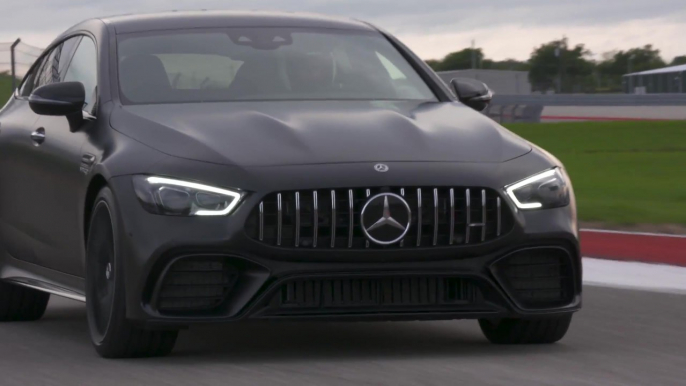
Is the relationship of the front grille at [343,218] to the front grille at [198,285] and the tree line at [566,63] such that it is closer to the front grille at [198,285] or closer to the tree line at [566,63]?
the front grille at [198,285]

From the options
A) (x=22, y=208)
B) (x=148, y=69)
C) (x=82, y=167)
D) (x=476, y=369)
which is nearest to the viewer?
(x=476, y=369)

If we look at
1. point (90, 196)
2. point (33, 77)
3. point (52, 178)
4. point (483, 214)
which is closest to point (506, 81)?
point (33, 77)

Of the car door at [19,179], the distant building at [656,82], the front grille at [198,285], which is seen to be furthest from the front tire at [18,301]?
the distant building at [656,82]

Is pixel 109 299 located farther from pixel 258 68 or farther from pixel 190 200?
pixel 258 68

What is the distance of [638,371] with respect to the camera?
17.3 feet

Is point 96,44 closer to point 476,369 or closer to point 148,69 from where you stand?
point 148,69

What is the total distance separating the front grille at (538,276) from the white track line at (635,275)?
293 centimetres

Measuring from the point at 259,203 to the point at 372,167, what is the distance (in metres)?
0.45

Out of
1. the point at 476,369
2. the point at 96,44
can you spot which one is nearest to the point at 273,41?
the point at 96,44

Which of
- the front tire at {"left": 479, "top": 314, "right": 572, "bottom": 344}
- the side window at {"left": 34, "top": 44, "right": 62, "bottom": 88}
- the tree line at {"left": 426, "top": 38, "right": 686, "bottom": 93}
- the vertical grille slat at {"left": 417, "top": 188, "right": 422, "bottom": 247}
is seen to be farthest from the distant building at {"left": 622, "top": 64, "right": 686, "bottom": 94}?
the vertical grille slat at {"left": 417, "top": 188, "right": 422, "bottom": 247}

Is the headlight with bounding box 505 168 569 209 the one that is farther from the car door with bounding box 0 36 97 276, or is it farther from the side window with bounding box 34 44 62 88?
the side window with bounding box 34 44 62 88

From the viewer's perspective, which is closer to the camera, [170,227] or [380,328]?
[170,227]

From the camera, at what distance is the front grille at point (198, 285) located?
5.30 metres

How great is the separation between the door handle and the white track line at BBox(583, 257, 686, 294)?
369 cm
